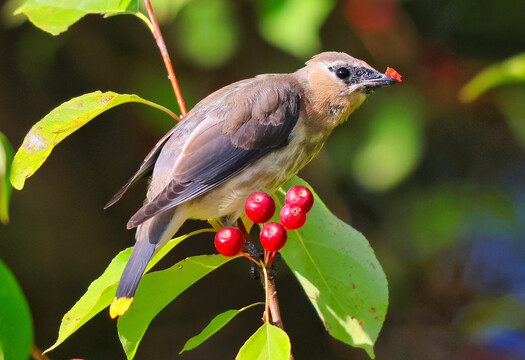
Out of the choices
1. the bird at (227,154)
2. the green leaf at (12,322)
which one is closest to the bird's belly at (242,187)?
the bird at (227,154)

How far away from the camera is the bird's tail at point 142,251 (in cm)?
203

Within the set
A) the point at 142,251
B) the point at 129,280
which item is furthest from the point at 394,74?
the point at 129,280

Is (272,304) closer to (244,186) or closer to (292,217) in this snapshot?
(292,217)

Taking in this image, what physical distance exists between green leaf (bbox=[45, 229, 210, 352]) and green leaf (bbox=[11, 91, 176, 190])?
38 centimetres

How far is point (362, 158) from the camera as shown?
372cm

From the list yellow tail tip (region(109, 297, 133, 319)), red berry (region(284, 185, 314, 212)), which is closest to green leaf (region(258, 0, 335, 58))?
red berry (region(284, 185, 314, 212))

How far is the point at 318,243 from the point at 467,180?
7.47 feet

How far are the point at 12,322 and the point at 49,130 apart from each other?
0.95 meters

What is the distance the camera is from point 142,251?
224 centimetres

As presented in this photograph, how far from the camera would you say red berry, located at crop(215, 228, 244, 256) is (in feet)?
6.84

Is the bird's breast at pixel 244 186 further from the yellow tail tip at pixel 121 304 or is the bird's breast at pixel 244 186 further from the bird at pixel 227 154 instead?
the yellow tail tip at pixel 121 304

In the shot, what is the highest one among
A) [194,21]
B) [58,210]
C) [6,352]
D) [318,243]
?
[6,352]

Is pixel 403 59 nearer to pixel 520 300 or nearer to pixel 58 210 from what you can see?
pixel 520 300

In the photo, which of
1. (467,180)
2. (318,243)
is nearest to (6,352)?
(318,243)
